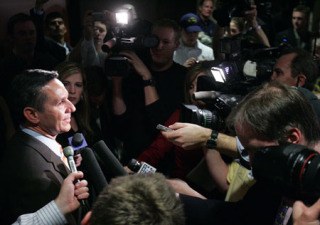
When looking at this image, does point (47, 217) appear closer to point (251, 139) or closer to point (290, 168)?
point (251, 139)

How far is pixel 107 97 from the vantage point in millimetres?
2822

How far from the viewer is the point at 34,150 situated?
1689mm

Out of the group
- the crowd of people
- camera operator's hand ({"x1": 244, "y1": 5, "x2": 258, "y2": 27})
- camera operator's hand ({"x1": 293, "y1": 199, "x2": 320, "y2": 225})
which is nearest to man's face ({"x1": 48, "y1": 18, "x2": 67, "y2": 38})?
the crowd of people

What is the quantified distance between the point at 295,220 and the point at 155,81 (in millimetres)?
1829

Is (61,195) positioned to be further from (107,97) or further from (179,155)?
(107,97)

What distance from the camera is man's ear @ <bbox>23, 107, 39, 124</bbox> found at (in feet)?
5.90

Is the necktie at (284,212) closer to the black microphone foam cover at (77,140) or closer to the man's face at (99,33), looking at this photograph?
the black microphone foam cover at (77,140)

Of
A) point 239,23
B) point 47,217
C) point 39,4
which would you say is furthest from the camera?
point 239,23

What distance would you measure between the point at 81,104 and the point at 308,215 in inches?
67.1

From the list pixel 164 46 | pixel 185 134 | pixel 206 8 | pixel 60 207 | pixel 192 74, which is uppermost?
pixel 206 8

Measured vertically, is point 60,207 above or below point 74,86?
below

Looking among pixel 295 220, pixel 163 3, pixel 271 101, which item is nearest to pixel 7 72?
pixel 271 101

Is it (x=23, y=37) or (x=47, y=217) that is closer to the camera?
(x=47, y=217)

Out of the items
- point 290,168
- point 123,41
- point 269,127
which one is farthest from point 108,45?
point 290,168
